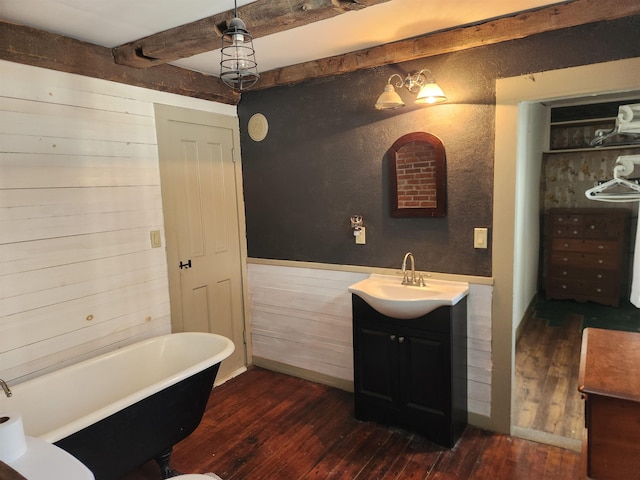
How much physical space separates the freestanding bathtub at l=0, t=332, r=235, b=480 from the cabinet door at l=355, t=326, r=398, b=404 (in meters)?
0.84

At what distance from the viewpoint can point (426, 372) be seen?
2.50 metres

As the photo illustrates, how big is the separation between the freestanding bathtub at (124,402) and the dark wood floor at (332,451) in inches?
12.3

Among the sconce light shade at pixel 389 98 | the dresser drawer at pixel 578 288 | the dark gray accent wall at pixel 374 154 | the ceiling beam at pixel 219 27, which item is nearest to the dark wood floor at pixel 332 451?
the dark gray accent wall at pixel 374 154

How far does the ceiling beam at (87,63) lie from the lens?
212 centimetres

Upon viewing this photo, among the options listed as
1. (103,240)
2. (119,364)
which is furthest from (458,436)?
(103,240)

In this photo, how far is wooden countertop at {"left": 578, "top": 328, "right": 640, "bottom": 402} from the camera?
137cm

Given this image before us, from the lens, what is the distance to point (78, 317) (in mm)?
2500

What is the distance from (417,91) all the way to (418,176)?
1.69ft

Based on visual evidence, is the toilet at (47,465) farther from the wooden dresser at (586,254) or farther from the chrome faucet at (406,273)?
the wooden dresser at (586,254)

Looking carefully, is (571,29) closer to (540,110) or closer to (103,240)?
(540,110)

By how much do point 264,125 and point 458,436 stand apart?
2537 millimetres

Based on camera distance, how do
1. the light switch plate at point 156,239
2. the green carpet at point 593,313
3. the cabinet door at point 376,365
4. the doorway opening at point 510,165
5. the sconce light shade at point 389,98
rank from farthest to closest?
the green carpet at point 593,313, the light switch plate at point 156,239, the cabinet door at point 376,365, the sconce light shade at point 389,98, the doorway opening at point 510,165

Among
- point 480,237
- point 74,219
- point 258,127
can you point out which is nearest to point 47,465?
point 74,219

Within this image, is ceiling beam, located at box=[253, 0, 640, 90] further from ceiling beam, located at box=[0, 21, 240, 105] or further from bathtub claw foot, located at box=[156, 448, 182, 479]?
bathtub claw foot, located at box=[156, 448, 182, 479]
